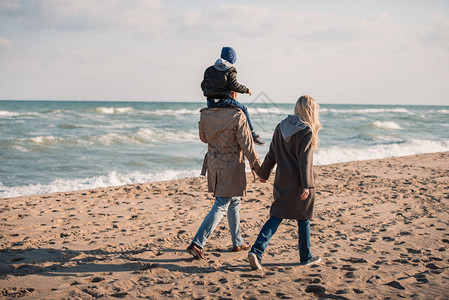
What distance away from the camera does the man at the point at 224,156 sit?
3609mm

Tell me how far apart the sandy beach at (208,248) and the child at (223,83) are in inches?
62.2

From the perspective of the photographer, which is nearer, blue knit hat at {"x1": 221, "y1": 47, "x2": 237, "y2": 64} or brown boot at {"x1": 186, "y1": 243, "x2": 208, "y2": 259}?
blue knit hat at {"x1": 221, "y1": 47, "x2": 237, "y2": 64}

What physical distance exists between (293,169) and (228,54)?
1.23 meters

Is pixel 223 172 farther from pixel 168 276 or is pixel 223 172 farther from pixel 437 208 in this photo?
pixel 437 208

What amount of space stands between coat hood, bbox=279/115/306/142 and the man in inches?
14.6

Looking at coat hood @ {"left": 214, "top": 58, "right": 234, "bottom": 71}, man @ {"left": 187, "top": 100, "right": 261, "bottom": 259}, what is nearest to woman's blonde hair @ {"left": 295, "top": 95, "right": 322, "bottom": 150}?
man @ {"left": 187, "top": 100, "right": 261, "bottom": 259}

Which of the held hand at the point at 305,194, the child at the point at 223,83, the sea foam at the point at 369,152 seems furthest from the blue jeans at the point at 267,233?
the sea foam at the point at 369,152

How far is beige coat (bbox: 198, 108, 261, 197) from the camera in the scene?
361 centimetres

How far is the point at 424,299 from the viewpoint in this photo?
118 inches

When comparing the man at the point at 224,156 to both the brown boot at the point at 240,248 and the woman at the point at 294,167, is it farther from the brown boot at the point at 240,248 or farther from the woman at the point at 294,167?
the brown boot at the point at 240,248

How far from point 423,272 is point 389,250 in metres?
0.61

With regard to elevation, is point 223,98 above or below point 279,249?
above

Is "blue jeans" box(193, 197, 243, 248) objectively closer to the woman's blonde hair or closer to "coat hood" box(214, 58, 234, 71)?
the woman's blonde hair

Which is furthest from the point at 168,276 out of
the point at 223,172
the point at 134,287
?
the point at 223,172
